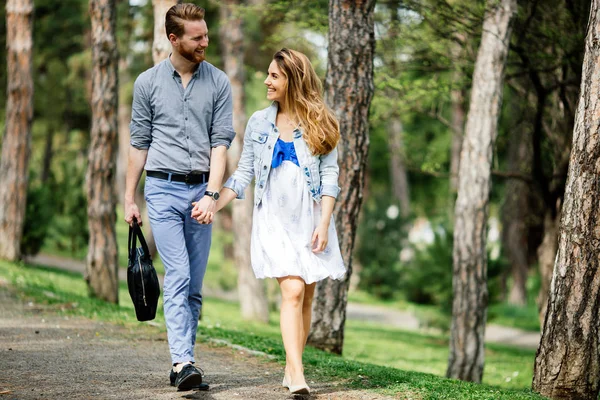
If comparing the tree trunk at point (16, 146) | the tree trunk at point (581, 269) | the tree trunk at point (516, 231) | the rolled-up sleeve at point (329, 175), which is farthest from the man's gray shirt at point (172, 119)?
the tree trunk at point (516, 231)

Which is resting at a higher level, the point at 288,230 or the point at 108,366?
the point at 288,230

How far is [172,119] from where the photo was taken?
5516mm

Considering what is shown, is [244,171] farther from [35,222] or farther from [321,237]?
[35,222]

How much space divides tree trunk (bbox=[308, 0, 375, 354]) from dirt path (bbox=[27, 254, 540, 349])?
11.2m

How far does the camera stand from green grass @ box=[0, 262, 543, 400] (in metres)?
6.03

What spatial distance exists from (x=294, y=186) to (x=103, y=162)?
648cm

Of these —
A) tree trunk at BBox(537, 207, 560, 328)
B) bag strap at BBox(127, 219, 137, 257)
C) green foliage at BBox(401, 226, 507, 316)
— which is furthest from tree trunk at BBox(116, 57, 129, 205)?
bag strap at BBox(127, 219, 137, 257)

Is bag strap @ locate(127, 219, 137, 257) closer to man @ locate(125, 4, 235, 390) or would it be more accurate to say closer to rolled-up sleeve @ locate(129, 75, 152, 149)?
man @ locate(125, 4, 235, 390)

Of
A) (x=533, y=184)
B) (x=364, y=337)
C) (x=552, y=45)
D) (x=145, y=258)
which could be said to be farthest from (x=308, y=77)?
(x=364, y=337)

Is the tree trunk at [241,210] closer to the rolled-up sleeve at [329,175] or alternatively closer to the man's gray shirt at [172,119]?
the man's gray shirt at [172,119]

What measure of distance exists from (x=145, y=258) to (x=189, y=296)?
0.40 m

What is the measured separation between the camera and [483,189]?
37.7 feet

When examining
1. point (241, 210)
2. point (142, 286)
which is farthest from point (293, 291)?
point (241, 210)

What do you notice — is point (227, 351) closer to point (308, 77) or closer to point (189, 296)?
point (189, 296)
